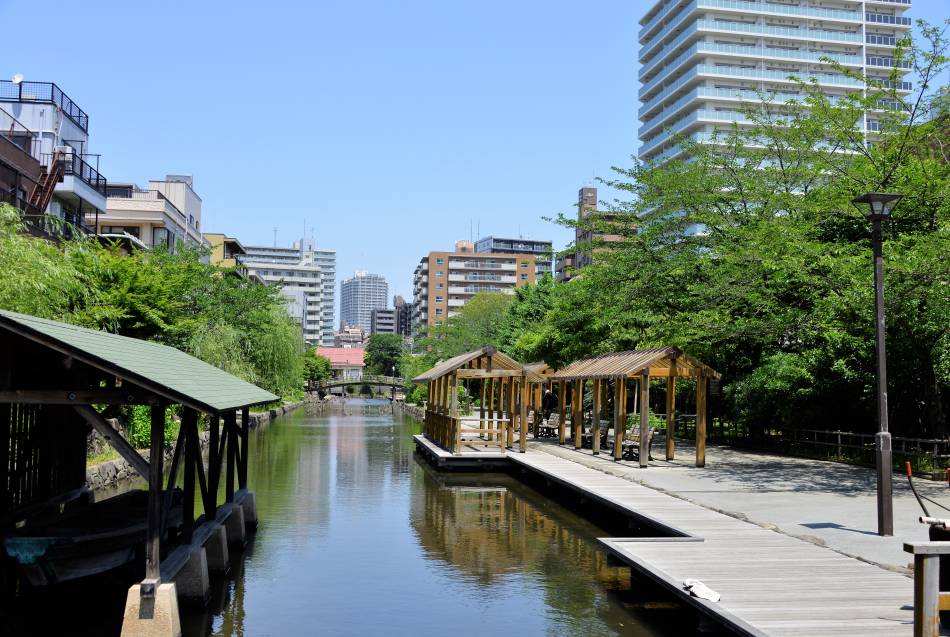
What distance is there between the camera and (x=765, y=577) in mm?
10367

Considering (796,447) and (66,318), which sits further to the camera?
(796,447)

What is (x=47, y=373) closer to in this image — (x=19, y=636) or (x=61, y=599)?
(x=61, y=599)

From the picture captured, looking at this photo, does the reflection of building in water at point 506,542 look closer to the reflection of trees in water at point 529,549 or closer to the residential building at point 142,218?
the reflection of trees in water at point 529,549

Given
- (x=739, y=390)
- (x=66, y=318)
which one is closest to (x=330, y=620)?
(x=66, y=318)

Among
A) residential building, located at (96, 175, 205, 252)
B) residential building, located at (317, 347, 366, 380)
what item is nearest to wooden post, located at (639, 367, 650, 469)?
residential building, located at (96, 175, 205, 252)

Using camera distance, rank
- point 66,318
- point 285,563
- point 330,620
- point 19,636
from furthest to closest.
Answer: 1. point 66,318
2. point 285,563
3. point 330,620
4. point 19,636

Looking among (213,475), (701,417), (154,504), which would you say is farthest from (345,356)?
(154,504)

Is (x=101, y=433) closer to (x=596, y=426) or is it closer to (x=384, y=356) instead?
(x=596, y=426)

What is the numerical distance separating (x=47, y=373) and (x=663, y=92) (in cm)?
8883

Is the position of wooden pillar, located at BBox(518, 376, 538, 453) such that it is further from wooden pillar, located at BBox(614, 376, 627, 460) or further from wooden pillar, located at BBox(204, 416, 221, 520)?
wooden pillar, located at BBox(204, 416, 221, 520)

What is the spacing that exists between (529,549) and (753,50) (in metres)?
84.3

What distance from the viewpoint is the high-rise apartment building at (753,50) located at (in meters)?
87.8

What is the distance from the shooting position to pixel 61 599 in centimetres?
1152

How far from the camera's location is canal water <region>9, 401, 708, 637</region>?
1096 centimetres
